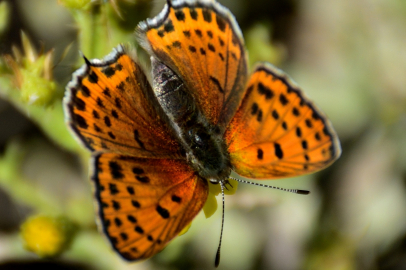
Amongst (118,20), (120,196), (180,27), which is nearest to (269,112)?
(180,27)

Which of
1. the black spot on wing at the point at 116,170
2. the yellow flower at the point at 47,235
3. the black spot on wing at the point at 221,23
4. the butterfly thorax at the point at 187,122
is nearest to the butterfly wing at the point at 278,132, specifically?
the butterfly thorax at the point at 187,122

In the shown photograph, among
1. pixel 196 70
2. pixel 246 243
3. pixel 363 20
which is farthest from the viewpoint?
pixel 363 20

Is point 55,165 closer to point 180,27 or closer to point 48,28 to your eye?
point 48,28

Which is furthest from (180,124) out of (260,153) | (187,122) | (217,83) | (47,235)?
(47,235)

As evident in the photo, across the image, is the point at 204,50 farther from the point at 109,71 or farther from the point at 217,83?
the point at 109,71

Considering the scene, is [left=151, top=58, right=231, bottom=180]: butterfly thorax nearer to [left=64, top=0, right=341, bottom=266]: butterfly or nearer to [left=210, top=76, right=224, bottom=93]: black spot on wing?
[left=64, top=0, right=341, bottom=266]: butterfly

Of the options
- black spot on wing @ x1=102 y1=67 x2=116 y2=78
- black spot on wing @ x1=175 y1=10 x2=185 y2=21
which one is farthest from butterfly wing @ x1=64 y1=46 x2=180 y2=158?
black spot on wing @ x1=175 y1=10 x2=185 y2=21
